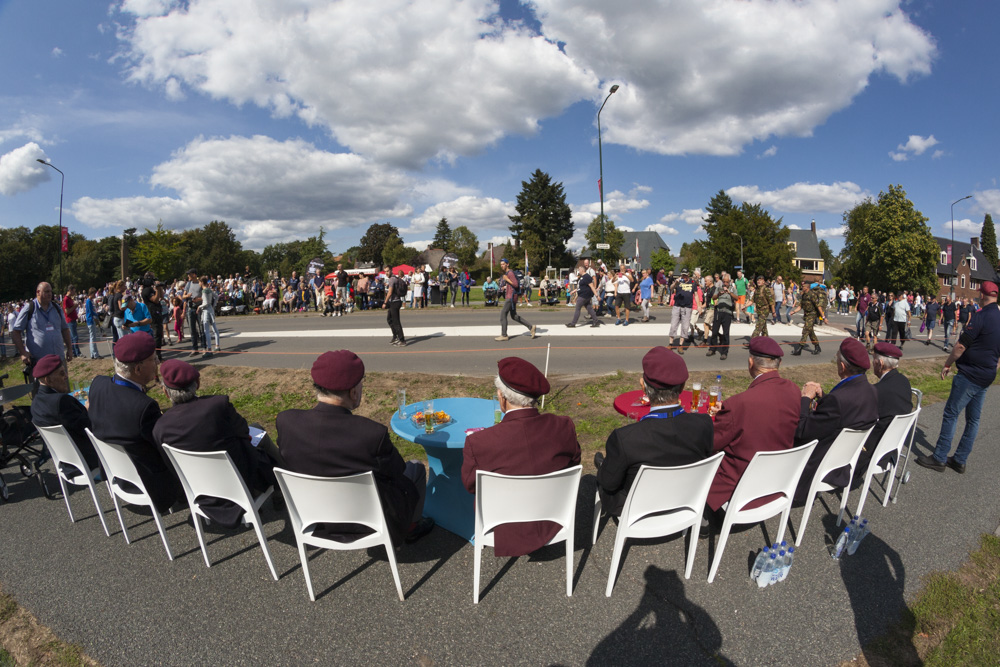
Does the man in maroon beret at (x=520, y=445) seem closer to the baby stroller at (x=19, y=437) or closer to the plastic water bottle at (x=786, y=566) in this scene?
the plastic water bottle at (x=786, y=566)

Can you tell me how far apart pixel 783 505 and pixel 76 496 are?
6.32m

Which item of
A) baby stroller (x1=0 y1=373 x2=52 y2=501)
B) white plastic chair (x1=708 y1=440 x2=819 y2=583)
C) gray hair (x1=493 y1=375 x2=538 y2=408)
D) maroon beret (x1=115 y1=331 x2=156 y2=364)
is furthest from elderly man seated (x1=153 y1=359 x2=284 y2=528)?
white plastic chair (x1=708 y1=440 x2=819 y2=583)

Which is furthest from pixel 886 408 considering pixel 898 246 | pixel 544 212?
pixel 544 212

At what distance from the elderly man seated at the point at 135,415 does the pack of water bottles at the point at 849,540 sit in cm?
493

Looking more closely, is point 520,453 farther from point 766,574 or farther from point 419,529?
point 766,574

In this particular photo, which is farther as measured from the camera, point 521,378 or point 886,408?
point 886,408

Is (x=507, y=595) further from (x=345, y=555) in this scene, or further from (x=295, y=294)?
(x=295, y=294)

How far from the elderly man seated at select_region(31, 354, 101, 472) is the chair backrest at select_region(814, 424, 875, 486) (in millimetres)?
5908

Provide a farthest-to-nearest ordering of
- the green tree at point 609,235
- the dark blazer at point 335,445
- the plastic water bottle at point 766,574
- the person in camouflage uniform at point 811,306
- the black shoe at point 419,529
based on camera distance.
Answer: the green tree at point 609,235 < the person in camouflage uniform at point 811,306 < the black shoe at point 419,529 < the plastic water bottle at point 766,574 < the dark blazer at point 335,445

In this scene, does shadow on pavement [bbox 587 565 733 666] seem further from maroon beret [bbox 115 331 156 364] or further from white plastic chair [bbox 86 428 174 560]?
maroon beret [bbox 115 331 156 364]

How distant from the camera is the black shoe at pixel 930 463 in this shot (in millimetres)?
5293

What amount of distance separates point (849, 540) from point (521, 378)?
285cm

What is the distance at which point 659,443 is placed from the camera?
303 cm

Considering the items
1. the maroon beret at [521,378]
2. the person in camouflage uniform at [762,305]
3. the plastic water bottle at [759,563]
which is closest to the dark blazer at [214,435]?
the maroon beret at [521,378]
